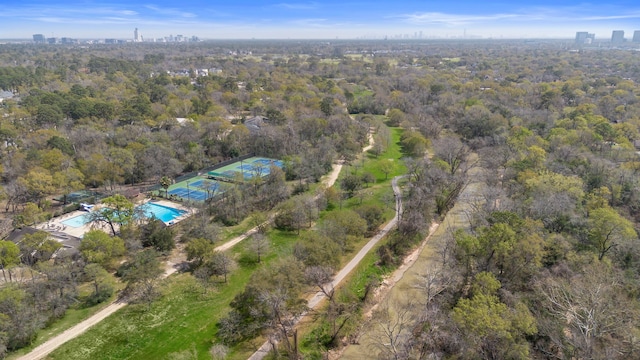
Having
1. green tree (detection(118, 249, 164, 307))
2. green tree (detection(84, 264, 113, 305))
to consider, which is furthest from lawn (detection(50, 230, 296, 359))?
green tree (detection(84, 264, 113, 305))

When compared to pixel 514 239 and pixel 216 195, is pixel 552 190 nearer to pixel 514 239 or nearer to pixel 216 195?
pixel 514 239

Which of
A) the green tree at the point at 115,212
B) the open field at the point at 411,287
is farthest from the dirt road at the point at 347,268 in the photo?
the green tree at the point at 115,212

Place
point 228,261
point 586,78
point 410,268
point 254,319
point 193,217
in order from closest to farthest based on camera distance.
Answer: point 254,319, point 228,261, point 410,268, point 193,217, point 586,78

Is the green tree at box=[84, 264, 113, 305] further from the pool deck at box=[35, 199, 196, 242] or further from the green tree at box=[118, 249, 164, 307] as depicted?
the pool deck at box=[35, 199, 196, 242]

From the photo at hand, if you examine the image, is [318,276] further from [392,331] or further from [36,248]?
[36,248]

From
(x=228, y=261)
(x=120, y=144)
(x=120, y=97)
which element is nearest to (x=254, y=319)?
(x=228, y=261)

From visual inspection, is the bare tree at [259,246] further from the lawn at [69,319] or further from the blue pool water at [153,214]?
the lawn at [69,319]

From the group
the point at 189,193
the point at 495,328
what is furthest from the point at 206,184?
the point at 495,328

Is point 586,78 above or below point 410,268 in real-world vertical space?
above
